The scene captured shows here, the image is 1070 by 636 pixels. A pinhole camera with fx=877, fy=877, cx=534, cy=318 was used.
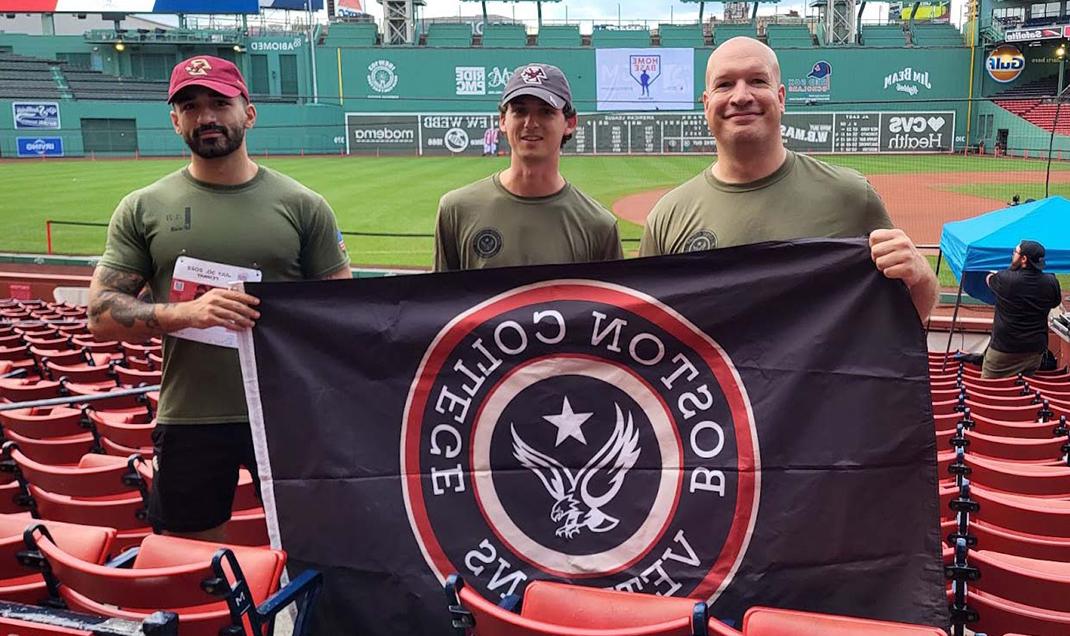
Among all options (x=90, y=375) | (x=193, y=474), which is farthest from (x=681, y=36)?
(x=193, y=474)

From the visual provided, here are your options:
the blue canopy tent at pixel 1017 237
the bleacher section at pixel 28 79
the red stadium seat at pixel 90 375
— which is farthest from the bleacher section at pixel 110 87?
the blue canopy tent at pixel 1017 237

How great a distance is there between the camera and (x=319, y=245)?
3170 mm

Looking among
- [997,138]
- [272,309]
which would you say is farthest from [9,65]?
[272,309]

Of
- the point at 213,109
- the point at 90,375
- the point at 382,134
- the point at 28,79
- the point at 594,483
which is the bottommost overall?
the point at 90,375

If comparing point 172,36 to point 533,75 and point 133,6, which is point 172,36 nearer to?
point 133,6

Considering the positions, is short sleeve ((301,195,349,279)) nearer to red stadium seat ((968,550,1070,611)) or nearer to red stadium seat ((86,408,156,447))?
red stadium seat ((86,408,156,447))

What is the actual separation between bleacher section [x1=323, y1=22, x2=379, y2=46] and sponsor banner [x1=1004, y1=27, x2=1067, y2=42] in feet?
112

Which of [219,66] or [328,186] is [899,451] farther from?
[328,186]

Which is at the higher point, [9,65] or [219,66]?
[9,65]

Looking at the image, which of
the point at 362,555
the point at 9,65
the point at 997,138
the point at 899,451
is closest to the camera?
the point at 899,451

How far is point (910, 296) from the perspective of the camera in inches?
92.7

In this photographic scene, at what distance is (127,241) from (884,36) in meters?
56.4

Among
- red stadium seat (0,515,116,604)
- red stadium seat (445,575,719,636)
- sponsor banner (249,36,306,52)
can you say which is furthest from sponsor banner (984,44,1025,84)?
red stadium seat (0,515,116,604)

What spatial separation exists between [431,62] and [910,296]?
158 feet
